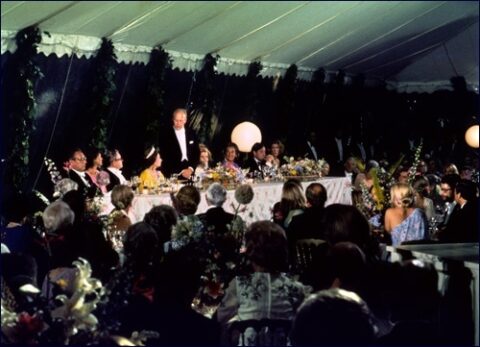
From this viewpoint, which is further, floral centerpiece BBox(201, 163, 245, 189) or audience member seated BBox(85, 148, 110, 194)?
floral centerpiece BBox(201, 163, 245, 189)

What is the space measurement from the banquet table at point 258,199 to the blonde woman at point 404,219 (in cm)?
105

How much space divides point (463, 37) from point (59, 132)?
5.52 meters

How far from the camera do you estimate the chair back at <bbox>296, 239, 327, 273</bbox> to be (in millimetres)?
4281

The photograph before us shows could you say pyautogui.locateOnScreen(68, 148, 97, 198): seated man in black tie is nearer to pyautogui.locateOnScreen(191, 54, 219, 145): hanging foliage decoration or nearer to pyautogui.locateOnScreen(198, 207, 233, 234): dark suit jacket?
pyautogui.locateOnScreen(198, 207, 233, 234): dark suit jacket

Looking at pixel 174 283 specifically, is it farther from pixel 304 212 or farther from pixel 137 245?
pixel 304 212

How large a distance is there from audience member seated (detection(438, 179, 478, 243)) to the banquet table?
147 centimetres

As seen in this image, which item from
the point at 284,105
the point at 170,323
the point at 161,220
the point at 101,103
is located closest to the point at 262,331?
the point at 170,323

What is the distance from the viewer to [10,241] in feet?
13.0

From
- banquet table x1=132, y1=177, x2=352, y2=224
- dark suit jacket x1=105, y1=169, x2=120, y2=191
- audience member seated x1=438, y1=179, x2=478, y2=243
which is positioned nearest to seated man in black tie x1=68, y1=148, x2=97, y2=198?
dark suit jacket x1=105, y1=169, x2=120, y2=191

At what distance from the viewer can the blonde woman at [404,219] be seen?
4577 millimetres

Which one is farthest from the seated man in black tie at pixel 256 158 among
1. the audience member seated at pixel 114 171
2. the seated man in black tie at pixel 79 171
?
the seated man in black tie at pixel 79 171

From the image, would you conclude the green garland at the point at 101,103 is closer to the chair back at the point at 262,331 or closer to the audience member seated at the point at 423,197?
the audience member seated at the point at 423,197

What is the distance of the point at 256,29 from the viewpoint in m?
7.09

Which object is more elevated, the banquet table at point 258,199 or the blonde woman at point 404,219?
the banquet table at point 258,199
